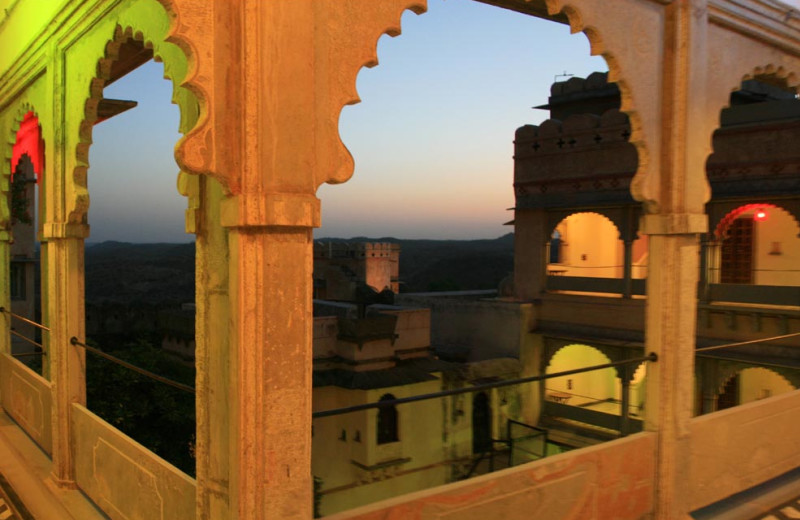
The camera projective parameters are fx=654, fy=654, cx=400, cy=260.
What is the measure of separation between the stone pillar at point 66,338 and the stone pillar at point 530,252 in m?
11.7

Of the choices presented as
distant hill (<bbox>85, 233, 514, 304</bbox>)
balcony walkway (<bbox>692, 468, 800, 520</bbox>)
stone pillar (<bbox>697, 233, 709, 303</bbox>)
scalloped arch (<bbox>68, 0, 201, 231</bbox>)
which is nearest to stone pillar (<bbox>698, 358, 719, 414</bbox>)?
stone pillar (<bbox>697, 233, 709, 303</bbox>)

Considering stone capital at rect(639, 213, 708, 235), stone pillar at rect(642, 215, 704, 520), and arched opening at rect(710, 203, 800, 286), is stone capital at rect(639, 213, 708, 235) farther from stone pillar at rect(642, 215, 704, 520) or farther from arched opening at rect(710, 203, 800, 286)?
arched opening at rect(710, 203, 800, 286)

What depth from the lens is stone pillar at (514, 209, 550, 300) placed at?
15.2 m

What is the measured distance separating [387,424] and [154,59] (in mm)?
9844

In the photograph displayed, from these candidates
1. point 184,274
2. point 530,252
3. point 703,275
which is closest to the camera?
point 703,275

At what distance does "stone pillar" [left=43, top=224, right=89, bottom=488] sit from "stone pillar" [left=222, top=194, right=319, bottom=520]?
9.06ft

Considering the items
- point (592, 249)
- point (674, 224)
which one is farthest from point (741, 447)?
point (592, 249)

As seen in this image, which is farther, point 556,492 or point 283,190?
point 556,492

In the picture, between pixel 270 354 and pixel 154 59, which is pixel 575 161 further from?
pixel 270 354

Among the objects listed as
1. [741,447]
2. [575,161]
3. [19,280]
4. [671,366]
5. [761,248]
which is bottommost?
[741,447]

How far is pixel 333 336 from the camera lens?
12.6 metres

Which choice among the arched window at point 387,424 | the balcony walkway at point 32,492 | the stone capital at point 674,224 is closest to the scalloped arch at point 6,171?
the balcony walkway at point 32,492

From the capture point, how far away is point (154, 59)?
323cm

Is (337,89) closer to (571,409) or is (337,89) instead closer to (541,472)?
(541,472)
